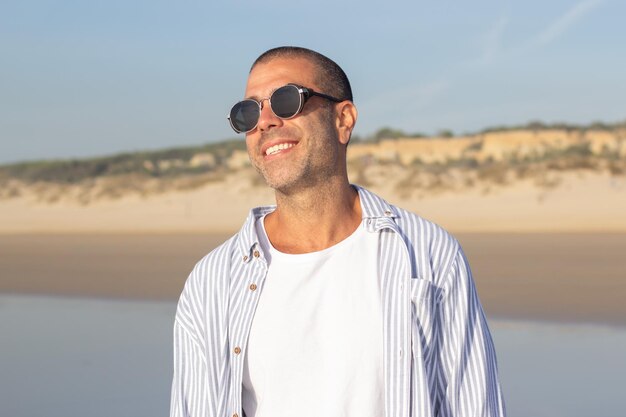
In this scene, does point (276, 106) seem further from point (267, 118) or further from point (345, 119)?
point (345, 119)

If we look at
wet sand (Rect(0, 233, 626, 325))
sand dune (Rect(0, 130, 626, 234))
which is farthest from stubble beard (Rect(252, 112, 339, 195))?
sand dune (Rect(0, 130, 626, 234))

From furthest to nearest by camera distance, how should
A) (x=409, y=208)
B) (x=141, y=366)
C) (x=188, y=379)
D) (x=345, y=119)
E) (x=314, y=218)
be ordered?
(x=409, y=208)
(x=141, y=366)
(x=345, y=119)
(x=314, y=218)
(x=188, y=379)

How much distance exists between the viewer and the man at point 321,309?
2531 millimetres

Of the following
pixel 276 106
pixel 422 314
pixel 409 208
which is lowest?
pixel 422 314

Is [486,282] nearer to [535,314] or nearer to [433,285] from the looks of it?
[535,314]

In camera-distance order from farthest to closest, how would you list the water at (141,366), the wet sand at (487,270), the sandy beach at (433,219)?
the sandy beach at (433,219) → the wet sand at (487,270) → the water at (141,366)

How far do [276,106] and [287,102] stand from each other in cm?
3

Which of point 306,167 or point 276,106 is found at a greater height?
point 276,106

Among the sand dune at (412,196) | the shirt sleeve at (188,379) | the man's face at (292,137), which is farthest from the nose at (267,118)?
the sand dune at (412,196)

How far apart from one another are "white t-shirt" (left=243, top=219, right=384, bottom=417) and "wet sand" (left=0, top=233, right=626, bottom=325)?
6.92 metres

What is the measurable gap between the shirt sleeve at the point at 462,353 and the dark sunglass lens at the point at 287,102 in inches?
22.1

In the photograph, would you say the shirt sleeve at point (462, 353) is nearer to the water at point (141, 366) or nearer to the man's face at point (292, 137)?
the man's face at point (292, 137)

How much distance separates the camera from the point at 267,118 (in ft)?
9.20

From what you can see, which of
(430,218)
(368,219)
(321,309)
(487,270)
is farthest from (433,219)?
(321,309)
